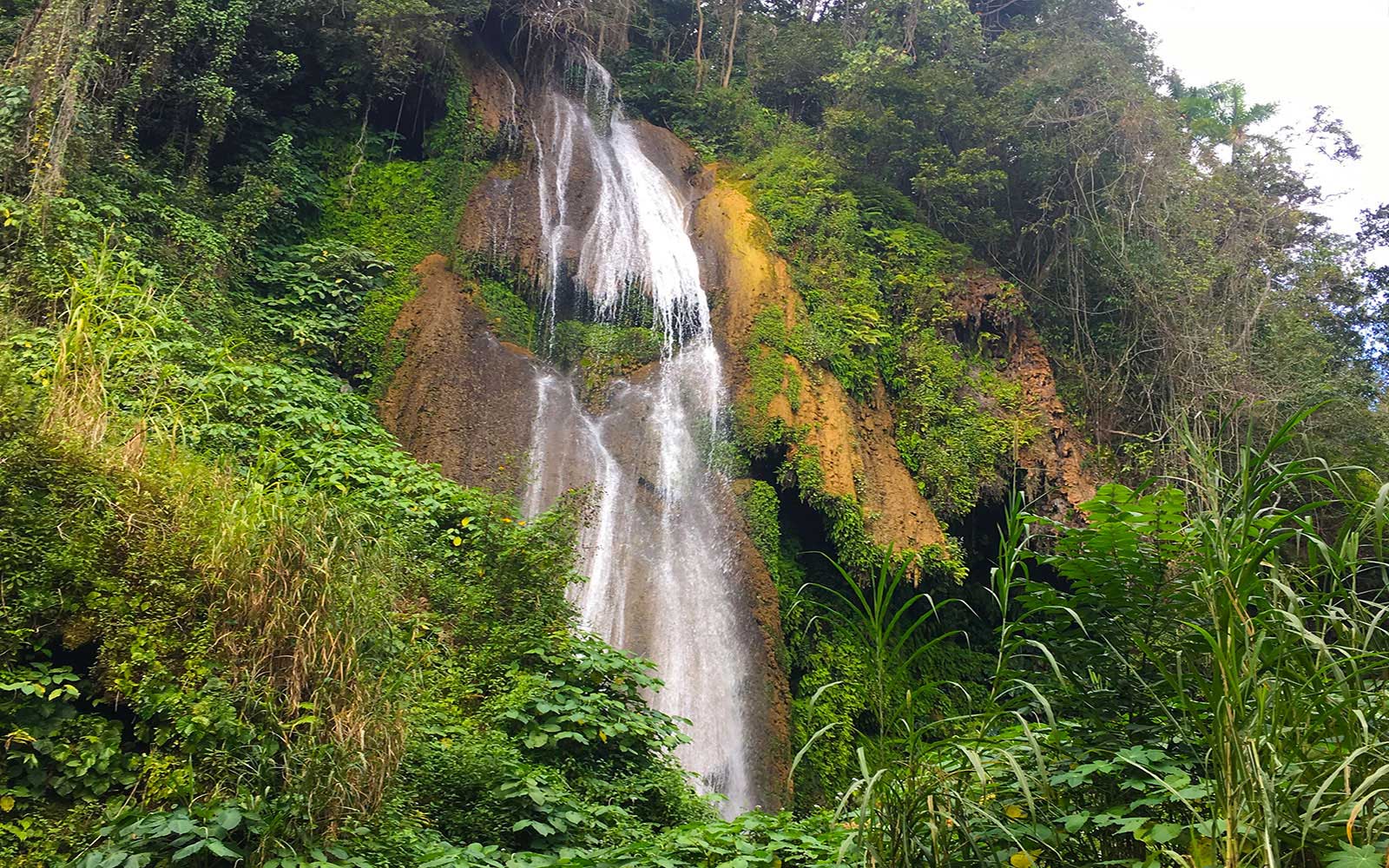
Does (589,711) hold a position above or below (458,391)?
below

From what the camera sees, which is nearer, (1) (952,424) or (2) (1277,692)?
(2) (1277,692)

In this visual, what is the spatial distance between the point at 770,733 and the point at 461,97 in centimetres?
982

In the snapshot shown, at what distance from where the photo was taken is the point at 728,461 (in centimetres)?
1043

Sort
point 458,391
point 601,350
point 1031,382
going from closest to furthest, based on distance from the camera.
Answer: point 458,391
point 601,350
point 1031,382

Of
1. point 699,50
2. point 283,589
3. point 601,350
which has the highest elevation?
Result: point 699,50

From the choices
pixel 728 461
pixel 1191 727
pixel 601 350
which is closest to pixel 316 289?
pixel 601 350

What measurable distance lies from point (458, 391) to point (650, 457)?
226 centimetres

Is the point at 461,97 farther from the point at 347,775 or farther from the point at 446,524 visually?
the point at 347,775

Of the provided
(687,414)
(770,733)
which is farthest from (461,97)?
(770,733)

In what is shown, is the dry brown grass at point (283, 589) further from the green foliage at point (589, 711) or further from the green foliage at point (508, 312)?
the green foliage at point (508, 312)

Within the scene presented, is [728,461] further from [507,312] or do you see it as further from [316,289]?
[316,289]

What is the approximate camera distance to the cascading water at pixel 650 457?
8695 mm

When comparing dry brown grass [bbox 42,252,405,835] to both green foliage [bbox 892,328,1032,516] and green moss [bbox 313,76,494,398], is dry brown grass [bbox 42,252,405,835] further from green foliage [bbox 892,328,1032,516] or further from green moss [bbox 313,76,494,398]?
green foliage [bbox 892,328,1032,516]

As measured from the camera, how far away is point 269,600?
168 inches
